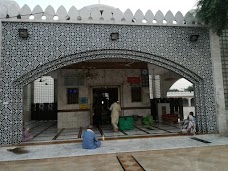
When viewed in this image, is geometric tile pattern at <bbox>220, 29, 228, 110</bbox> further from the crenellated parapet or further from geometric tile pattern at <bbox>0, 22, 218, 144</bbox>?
the crenellated parapet

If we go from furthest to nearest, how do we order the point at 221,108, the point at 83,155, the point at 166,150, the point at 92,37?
the point at 221,108 < the point at 92,37 < the point at 166,150 < the point at 83,155

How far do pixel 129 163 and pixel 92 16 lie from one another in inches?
150

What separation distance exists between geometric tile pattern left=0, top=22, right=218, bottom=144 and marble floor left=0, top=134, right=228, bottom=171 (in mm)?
867

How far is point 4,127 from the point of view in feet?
15.6

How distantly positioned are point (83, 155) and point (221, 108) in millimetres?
4058

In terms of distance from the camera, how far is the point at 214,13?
16.6ft

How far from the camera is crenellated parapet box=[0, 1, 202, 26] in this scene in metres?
5.02

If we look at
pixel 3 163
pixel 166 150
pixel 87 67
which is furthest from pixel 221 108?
pixel 3 163

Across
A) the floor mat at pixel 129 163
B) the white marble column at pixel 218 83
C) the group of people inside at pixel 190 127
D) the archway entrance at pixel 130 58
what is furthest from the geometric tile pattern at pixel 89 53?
the floor mat at pixel 129 163

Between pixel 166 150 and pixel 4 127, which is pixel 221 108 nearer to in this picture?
pixel 166 150

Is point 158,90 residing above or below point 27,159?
above

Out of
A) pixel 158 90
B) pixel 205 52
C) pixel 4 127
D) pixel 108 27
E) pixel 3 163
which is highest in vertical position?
pixel 108 27

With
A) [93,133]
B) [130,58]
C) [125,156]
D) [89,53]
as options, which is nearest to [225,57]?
[130,58]

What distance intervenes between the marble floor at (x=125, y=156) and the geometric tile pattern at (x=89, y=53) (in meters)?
0.87
